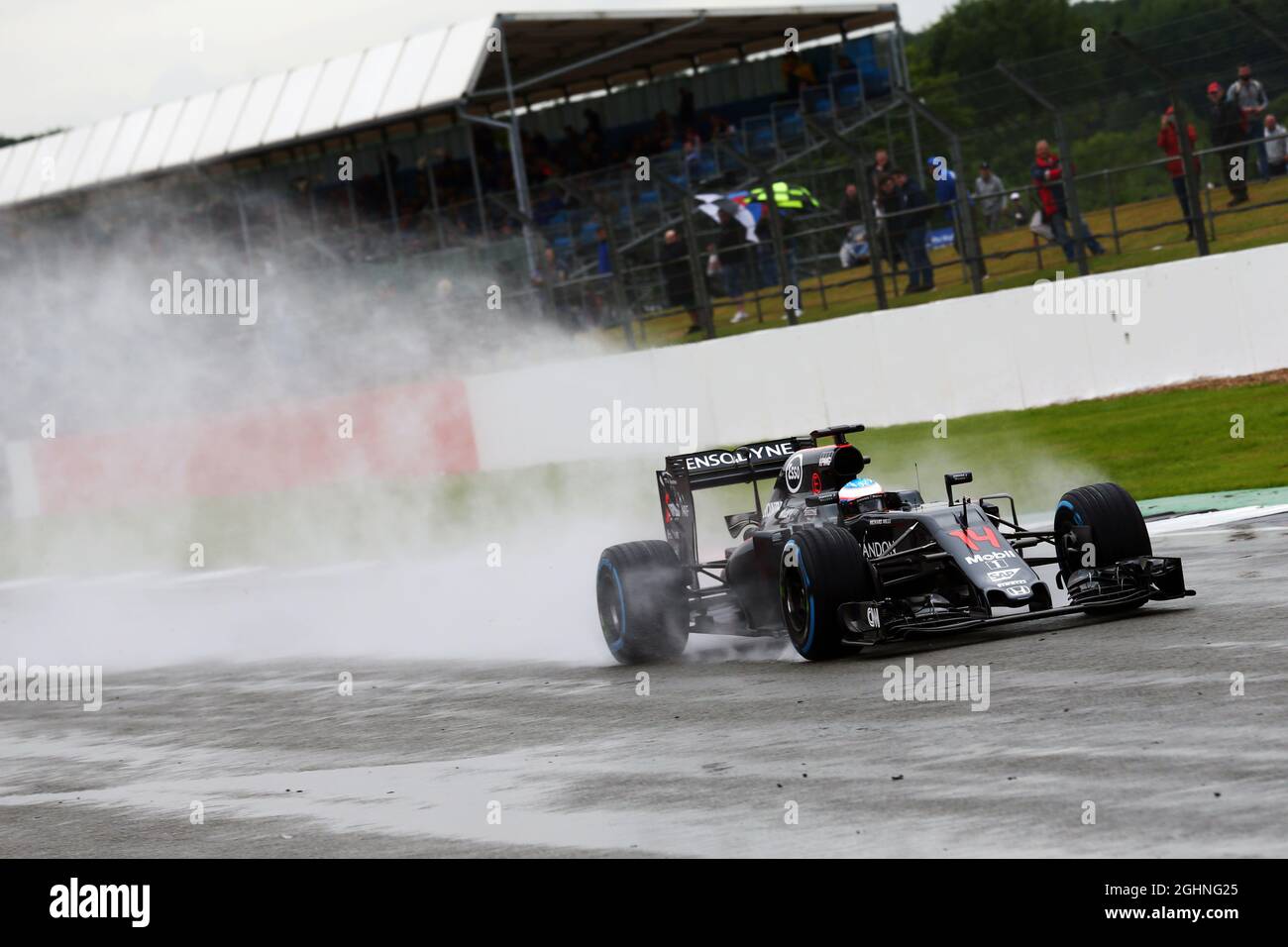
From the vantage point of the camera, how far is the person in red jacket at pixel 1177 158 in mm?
19109

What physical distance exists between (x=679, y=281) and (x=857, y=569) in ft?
47.5

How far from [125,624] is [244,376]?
10554mm

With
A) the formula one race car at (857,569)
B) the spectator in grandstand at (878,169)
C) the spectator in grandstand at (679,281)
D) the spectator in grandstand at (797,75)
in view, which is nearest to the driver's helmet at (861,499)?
the formula one race car at (857,569)

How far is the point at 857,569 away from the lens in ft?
32.1

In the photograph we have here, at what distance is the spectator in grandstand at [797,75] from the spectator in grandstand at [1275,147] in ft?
65.1

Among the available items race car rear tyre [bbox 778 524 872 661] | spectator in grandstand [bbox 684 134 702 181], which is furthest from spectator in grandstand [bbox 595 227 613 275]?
race car rear tyre [bbox 778 524 872 661]

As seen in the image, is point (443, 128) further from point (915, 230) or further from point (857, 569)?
point (857, 569)

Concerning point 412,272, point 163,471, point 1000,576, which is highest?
point 412,272

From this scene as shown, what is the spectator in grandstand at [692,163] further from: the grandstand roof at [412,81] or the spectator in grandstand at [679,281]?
the spectator in grandstand at [679,281]

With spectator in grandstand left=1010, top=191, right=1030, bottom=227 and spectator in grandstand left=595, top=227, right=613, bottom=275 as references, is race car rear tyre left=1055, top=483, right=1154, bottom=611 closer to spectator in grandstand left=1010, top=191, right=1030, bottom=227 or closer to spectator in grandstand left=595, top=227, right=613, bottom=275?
spectator in grandstand left=1010, top=191, right=1030, bottom=227

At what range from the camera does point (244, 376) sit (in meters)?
29.0
